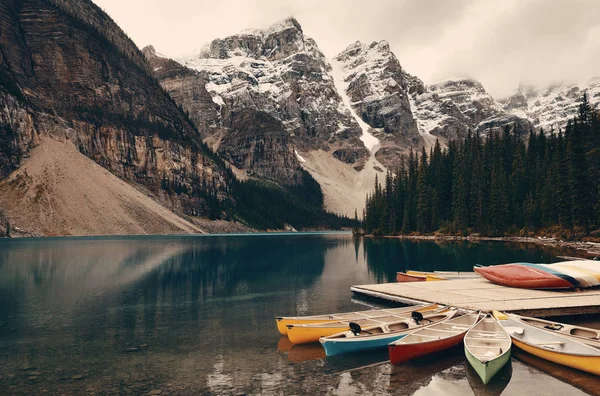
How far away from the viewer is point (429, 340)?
59.8 ft

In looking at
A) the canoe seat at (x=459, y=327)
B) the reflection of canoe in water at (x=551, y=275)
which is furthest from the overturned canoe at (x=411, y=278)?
the canoe seat at (x=459, y=327)

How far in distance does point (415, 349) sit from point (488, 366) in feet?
10.6

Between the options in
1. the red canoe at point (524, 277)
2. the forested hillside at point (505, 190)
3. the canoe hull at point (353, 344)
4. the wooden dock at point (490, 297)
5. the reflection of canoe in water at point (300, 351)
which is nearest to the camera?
the canoe hull at point (353, 344)

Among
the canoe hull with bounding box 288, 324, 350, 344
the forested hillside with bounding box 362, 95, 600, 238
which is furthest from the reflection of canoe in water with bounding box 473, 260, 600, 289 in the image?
the forested hillside with bounding box 362, 95, 600, 238

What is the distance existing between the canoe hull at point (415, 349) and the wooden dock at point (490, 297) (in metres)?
5.94

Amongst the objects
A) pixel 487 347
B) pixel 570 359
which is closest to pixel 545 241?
pixel 570 359

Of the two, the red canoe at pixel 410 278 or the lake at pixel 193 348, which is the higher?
the red canoe at pixel 410 278

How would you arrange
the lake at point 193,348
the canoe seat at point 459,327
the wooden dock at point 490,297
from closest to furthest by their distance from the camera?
1. the lake at point 193,348
2. the canoe seat at point 459,327
3. the wooden dock at point 490,297

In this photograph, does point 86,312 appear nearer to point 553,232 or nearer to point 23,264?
point 23,264

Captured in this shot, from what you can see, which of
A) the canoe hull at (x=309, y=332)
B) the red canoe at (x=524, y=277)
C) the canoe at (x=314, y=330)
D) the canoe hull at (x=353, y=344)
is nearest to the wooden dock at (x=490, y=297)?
the red canoe at (x=524, y=277)

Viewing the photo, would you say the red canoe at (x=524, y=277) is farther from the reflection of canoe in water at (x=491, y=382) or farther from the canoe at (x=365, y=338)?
the reflection of canoe in water at (x=491, y=382)

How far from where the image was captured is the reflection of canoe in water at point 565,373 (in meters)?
15.0

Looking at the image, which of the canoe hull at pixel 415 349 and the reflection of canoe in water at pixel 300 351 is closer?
the canoe hull at pixel 415 349

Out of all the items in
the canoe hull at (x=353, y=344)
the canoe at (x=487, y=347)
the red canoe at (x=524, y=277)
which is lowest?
the canoe hull at (x=353, y=344)
